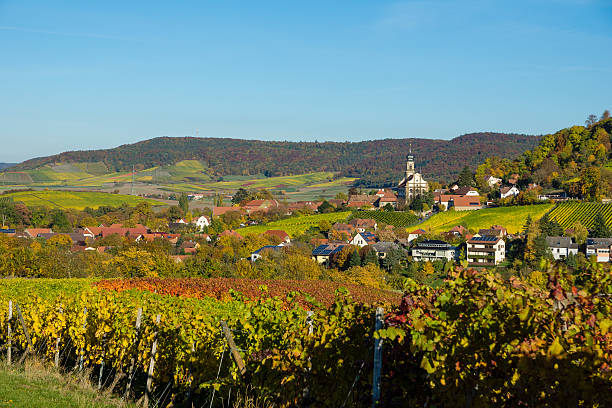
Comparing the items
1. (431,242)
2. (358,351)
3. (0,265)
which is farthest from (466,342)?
(431,242)

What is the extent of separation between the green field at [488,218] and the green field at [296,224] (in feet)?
47.0

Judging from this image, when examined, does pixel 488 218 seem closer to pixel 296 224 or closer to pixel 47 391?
pixel 296 224

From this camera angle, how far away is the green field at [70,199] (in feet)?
386

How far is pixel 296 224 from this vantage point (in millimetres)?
90875

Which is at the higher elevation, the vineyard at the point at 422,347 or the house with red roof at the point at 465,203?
the vineyard at the point at 422,347

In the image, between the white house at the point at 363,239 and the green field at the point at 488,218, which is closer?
the white house at the point at 363,239

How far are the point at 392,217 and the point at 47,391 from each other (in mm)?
88030

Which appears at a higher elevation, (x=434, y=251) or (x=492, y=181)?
(x=492, y=181)

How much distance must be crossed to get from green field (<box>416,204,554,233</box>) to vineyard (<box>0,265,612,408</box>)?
72999mm

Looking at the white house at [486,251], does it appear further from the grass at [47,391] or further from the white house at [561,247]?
Result: the grass at [47,391]

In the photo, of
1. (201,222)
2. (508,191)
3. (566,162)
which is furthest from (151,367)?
(566,162)

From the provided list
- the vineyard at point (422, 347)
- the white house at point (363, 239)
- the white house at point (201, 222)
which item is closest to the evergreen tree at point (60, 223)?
the white house at point (201, 222)

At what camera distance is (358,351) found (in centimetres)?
516

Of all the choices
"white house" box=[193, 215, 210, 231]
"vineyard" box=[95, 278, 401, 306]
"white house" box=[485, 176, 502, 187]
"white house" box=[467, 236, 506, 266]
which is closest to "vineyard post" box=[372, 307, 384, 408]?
"vineyard" box=[95, 278, 401, 306]
